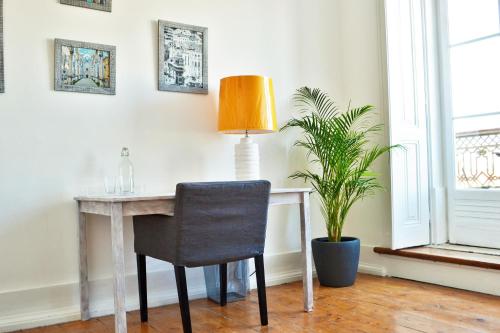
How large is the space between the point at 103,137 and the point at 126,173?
9.4 inches

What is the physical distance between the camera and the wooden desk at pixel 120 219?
74.8 inches

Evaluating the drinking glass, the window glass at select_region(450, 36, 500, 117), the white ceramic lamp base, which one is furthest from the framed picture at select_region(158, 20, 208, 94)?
the window glass at select_region(450, 36, 500, 117)

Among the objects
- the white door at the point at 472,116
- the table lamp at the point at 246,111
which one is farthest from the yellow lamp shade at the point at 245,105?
the white door at the point at 472,116

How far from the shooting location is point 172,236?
1.97 meters

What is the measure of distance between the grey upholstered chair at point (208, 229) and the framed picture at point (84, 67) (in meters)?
0.80

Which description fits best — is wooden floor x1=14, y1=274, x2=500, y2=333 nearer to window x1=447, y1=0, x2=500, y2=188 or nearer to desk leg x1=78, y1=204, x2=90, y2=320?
desk leg x1=78, y1=204, x2=90, y2=320

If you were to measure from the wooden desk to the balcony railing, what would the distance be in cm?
142

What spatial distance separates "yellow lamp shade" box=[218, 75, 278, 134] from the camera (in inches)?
101

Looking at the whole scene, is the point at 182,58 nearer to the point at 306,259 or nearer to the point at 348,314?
the point at 306,259

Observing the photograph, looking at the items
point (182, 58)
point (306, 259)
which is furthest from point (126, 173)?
point (306, 259)

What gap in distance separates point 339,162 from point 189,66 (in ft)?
3.59

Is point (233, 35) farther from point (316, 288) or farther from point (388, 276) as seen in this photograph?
point (388, 276)

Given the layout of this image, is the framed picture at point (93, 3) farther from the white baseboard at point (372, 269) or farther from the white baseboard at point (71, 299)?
the white baseboard at point (372, 269)

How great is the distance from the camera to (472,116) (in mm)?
3137
